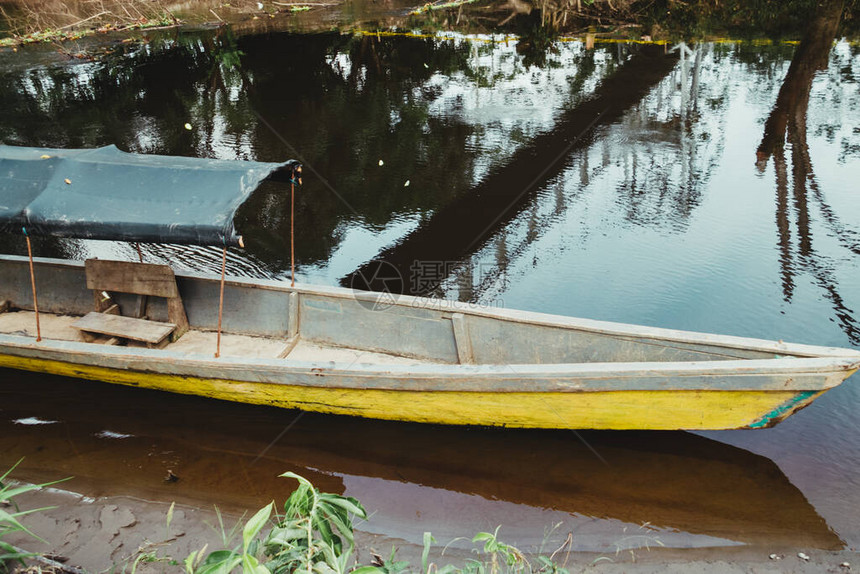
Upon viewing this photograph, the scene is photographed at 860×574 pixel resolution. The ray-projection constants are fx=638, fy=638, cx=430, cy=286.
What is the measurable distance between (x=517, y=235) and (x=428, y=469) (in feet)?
13.5

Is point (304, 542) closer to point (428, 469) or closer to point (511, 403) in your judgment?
point (511, 403)

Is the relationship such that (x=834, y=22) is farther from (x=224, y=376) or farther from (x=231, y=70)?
(x=224, y=376)

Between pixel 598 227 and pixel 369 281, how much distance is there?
308 cm

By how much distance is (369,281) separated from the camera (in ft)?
24.5

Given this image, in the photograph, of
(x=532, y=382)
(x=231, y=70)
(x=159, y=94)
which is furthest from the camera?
(x=231, y=70)

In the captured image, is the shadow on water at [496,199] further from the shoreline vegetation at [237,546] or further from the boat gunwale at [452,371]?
the shoreline vegetation at [237,546]

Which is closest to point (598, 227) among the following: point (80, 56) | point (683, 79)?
point (683, 79)

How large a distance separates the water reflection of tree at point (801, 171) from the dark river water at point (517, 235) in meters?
0.05

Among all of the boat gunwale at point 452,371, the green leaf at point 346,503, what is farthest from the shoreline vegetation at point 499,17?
the green leaf at point 346,503

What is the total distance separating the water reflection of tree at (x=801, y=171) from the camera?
692 centimetres

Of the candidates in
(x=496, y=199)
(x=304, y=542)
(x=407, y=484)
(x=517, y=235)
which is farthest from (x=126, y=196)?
(x=496, y=199)

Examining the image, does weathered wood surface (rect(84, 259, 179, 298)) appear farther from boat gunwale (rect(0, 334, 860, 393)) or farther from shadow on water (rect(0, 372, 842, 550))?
shadow on water (rect(0, 372, 842, 550))

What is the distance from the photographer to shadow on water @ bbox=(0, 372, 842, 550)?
169 inches

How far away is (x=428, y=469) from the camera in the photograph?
189 inches
